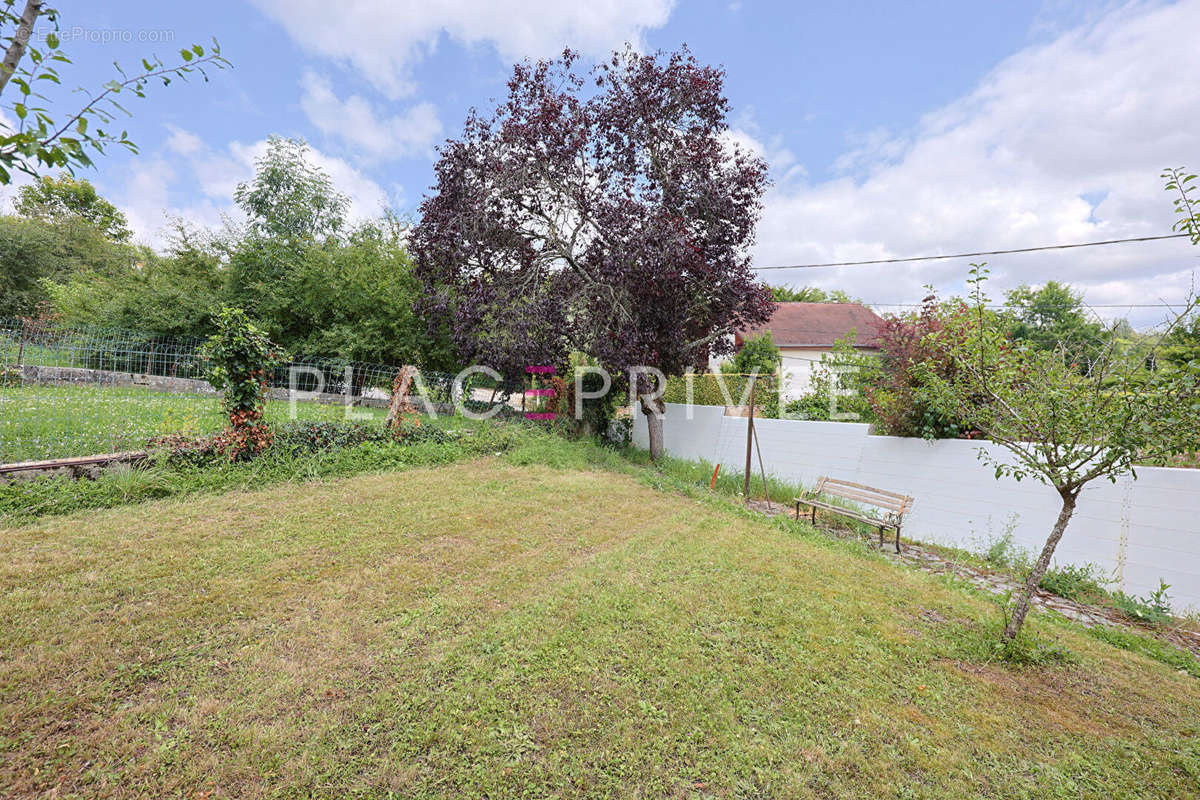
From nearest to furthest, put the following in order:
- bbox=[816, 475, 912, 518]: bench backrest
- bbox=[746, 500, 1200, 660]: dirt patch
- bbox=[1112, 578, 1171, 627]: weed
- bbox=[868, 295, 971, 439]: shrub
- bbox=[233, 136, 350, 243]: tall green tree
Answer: bbox=[746, 500, 1200, 660]: dirt patch < bbox=[1112, 578, 1171, 627]: weed < bbox=[816, 475, 912, 518]: bench backrest < bbox=[868, 295, 971, 439]: shrub < bbox=[233, 136, 350, 243]: tall green tree

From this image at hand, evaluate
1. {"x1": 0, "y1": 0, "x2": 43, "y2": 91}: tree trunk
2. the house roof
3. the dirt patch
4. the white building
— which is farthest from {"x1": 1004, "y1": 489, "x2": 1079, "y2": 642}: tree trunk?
the house roof

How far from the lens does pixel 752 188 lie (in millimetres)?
7926

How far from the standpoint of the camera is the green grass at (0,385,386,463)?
470cm

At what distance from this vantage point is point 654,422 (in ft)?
30.1

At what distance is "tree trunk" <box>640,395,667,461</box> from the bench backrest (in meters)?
3.46

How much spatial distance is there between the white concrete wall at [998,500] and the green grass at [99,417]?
24.8 feet

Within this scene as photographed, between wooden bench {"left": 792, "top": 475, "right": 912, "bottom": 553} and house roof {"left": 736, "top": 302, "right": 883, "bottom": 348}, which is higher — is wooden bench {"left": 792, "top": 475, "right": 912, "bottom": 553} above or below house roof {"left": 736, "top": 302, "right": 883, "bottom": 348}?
below

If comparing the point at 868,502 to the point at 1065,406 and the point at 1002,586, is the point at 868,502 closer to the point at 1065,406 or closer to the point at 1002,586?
the point at 1002,586

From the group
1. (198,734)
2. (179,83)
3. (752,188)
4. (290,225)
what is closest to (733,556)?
(198,734)

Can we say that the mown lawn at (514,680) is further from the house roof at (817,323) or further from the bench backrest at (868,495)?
the house roof at (817,323)

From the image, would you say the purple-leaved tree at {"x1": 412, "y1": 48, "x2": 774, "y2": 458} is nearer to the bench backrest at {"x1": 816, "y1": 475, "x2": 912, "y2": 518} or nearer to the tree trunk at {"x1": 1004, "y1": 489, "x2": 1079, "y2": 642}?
the bench backrest at {"x1": 816, "y1": 475, "x2": 912, "y2": 518}

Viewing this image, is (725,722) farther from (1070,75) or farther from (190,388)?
(190,388)

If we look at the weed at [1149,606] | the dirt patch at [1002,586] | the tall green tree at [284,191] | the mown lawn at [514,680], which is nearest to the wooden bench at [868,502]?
the dirt patch at [1002,586]

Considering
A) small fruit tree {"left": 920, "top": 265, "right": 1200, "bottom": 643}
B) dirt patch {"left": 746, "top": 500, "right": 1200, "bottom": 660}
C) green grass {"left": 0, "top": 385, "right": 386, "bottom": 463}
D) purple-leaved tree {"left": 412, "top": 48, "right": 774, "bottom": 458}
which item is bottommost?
dirt patch {"left": 746, "top": 500, "right": 1200, "bottom": 660}
